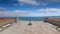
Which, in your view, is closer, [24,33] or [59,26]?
[24,33]

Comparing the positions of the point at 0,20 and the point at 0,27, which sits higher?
the point at 0,20

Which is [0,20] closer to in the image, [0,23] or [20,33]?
[0,23]

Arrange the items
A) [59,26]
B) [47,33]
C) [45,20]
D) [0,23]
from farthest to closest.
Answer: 1. [45,20]
2. [59,26]
3. [0,23]
4. [47,33]

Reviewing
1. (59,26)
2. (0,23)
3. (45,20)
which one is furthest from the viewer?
(45,20)

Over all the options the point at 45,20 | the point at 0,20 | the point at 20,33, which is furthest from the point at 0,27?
the point at 45,20

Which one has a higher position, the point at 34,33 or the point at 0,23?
the point at 0,23

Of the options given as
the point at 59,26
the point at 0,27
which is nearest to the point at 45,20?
the point at 59,26

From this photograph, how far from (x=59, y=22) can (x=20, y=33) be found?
3.51m

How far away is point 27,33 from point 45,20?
359 inches

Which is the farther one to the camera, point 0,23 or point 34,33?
point 0,23

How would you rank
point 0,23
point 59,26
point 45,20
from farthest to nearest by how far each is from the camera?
point 45,20, point 59,26, point 0,23

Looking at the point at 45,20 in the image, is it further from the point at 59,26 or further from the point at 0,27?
the point at 0,27

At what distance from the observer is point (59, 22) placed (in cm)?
942

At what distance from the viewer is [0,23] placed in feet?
29.4
